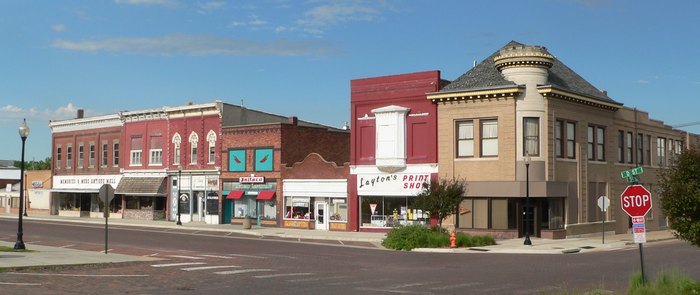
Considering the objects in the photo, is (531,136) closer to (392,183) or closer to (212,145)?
(392,183)

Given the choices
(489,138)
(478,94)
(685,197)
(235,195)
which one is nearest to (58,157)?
(235,195)

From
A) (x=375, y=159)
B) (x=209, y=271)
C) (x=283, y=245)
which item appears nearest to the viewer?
(x=209, y=271)

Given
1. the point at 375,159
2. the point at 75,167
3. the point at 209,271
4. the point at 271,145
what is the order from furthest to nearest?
the point at 75,167 < the point at 271,145 < the point at 375,159 < the point at 209,271

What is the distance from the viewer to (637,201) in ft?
48.4

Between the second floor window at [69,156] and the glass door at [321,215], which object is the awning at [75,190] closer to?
the second floor window at [69,156]

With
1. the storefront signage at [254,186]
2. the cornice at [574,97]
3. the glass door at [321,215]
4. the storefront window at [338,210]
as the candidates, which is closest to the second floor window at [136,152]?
the storefront signage at [254,186]

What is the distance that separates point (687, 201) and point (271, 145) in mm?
39282

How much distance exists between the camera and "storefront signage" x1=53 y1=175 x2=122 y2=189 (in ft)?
217

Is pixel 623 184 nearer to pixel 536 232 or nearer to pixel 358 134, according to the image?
pixel 536 232

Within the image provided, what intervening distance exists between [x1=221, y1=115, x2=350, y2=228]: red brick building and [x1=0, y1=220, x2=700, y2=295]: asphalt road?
17.9m

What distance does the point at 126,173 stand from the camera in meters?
64.4

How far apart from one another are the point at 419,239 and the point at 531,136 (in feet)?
33.0

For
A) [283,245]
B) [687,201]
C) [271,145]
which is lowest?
[283,245]

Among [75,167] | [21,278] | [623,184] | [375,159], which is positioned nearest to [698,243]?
[21,278]
